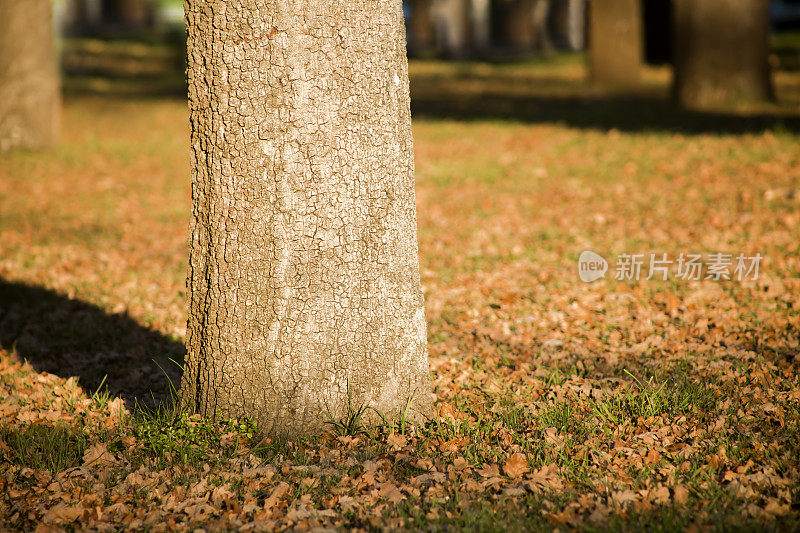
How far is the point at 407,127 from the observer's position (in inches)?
140

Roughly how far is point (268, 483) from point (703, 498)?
1.90 m

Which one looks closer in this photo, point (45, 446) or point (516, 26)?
point (45, 446)

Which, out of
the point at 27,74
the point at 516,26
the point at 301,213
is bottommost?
the point at 301,213

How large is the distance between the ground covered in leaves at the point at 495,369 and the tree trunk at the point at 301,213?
0.96ft

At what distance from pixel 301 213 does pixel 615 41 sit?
50.8 ft

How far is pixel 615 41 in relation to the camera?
17.0m

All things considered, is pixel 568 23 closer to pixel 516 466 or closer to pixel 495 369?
pixel 495 369

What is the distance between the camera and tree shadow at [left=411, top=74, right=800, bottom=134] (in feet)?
37.4

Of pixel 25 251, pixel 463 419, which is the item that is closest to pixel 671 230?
pixel 463 419

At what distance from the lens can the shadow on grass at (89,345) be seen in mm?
4633

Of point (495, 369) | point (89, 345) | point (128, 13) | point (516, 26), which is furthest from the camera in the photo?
point (128, 13)

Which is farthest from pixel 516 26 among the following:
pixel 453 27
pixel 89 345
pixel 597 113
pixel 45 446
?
pixel 45 446

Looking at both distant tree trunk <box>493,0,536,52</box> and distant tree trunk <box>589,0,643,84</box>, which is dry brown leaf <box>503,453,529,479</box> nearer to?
distant tree trunk <box>589,0,643,84</box>

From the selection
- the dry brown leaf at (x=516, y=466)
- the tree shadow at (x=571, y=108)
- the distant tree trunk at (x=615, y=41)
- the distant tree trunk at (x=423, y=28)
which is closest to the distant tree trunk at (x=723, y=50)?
the tree shadow at (x=571, y=108)
